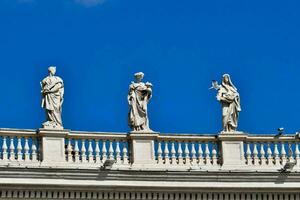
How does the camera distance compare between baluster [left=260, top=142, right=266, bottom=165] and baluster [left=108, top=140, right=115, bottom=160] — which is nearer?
baluster [left=108, top=140, right=115, bottom=160]

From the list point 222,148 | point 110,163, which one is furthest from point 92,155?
point 222,148

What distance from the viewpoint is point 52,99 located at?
4331 cm

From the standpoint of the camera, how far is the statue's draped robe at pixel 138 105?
43969 millimetres

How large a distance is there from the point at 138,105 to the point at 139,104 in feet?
0.14

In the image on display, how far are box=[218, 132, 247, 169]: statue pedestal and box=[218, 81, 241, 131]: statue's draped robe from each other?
0.34m

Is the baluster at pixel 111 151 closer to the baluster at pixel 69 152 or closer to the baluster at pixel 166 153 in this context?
the baluster at pixel 69 152

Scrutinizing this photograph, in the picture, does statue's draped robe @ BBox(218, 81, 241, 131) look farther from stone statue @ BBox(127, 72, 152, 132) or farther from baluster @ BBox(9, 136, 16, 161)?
baluster @ BBox(9, 136, 16, 161)

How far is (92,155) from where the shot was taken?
1705 inches

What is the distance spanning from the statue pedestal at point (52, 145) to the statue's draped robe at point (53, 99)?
12.3 inches

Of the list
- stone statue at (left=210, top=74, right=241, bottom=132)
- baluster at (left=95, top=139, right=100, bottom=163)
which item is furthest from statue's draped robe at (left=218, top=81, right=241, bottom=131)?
baluster at (left=95, top=139, right=100, bottom=163)

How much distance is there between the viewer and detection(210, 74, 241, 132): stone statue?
44750 mm

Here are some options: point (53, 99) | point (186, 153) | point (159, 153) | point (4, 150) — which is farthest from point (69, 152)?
point (186, 153)

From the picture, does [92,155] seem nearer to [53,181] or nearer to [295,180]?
[53,181]

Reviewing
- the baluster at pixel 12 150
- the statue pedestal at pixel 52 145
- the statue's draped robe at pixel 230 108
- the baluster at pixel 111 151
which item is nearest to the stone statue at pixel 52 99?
the statue pedestal at pixel 52 145
